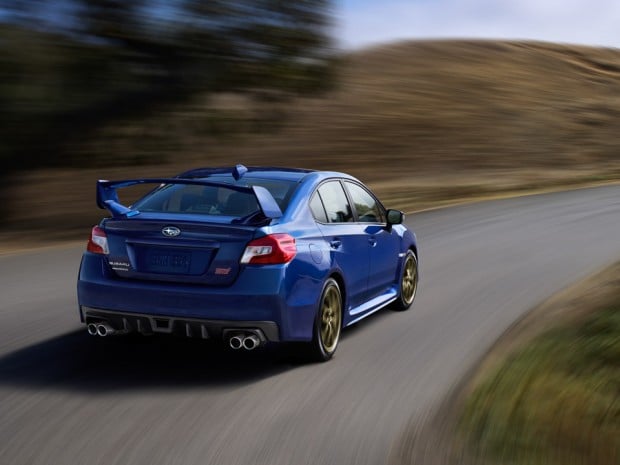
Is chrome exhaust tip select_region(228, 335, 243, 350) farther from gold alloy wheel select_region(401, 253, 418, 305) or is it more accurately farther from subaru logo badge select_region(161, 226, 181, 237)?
gold alloy wheel select_region(401, 253, 418, 305)

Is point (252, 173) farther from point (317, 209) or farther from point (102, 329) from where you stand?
point (102, 329)

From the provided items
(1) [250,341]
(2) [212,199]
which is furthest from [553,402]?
(2) [212,199]

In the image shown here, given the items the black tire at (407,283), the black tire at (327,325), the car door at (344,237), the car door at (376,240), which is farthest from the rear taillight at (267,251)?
the black tire at (407,283)

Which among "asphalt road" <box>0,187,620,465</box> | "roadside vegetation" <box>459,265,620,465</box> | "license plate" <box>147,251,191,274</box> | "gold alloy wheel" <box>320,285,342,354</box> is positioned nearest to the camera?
"roadside vegetation" <box>459,265,620,465</box>

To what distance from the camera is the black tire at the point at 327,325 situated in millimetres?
7578

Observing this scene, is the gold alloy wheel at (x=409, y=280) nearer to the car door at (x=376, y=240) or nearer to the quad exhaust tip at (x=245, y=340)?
the car door at (x=376, y=240)

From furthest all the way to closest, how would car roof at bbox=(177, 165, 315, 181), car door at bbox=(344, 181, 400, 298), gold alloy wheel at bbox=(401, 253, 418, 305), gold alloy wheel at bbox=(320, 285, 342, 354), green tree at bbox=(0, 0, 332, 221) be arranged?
green tree at bbox=(0, 0, 332, 221) < gold alloy wheel at bbox=(401, 253, 418, 305) < car door at bbox=(344, 181, 400, 298) < car roof at bbox=(177, 165, 315, 181) < gold alloy wheel at bbox=(320, 285, 342, 354)

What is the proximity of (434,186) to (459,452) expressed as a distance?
24547mm

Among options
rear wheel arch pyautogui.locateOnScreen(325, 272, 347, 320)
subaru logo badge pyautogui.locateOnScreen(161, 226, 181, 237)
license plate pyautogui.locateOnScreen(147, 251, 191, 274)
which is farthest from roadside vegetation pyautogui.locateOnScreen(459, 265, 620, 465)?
subaru logo badge pyautogui.locateOnScreen(161, 226, 181, 237)

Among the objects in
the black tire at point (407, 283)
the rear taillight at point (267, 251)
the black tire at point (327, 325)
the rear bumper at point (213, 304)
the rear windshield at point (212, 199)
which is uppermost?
the rear windshield at point (212, 199)

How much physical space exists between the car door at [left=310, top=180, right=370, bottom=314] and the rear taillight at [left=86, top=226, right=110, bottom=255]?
5.32ft

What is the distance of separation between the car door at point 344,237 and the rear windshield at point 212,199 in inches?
12.9

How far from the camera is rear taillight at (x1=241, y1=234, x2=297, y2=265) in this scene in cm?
706

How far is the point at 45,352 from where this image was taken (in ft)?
25.9
